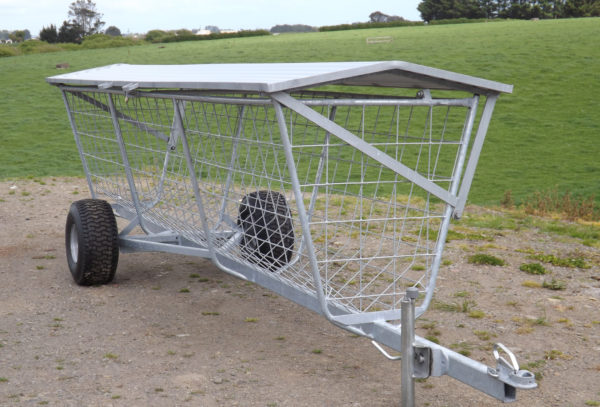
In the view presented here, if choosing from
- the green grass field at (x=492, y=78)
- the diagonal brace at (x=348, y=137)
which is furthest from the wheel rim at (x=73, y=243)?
the green grass field at (x=492, y=78)

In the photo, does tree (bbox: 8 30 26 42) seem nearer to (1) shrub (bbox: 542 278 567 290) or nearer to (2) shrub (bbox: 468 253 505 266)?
(2) shrub (bbox: 468 253 505 266)

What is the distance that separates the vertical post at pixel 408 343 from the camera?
314cm

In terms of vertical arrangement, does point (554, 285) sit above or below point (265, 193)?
below

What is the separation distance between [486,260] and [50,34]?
5704 centimetres

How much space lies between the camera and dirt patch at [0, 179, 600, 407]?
148 inches

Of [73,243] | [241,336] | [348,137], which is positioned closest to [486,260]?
[241,336]

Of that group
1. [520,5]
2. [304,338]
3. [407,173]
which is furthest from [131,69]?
[520,5]

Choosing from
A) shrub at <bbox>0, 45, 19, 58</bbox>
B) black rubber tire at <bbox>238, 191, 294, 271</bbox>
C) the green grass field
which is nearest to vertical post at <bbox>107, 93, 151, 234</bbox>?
black rubber tire at <bbox>238, 191, 294, 271</bbox>

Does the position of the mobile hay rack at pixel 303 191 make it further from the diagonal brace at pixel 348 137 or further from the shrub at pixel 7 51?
the shrub at pixel 7 51

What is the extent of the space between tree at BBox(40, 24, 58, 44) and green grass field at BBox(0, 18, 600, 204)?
24727 millimetres

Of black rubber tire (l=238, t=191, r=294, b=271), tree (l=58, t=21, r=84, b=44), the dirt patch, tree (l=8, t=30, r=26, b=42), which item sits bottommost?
tree (l=8, t=30, r=26, b=42)

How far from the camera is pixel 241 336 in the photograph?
4613mm

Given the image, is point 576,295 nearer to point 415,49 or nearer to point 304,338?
point 304,338

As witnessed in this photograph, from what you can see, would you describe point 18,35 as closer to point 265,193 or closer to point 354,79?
point 265,193
